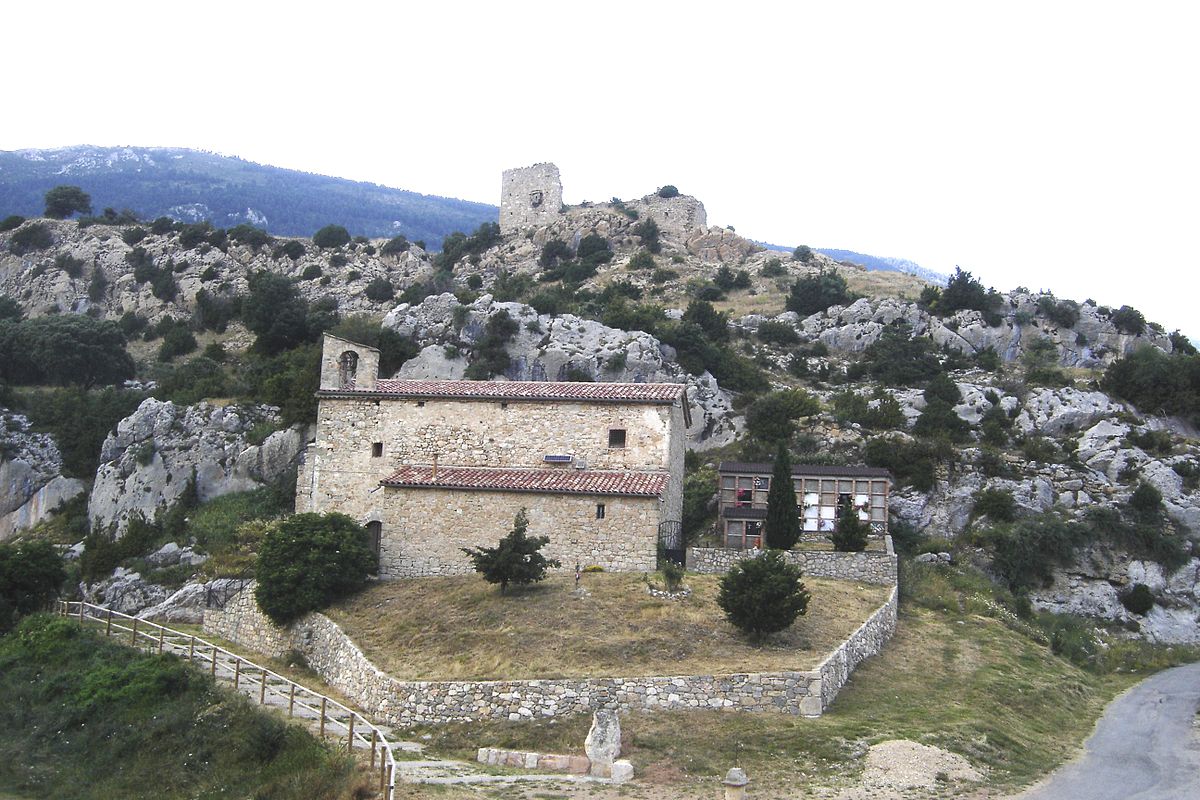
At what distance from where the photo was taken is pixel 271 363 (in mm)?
56812

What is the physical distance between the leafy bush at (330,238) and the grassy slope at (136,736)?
6344 centimetres

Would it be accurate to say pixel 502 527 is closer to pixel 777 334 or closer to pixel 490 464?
pixel 490 464

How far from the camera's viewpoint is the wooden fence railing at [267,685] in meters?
19.7

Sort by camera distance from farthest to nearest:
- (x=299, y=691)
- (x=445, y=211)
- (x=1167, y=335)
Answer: (x=445, y=211) → (x=1167, y=335) → (x=299, y=691)

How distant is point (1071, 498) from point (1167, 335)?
96.4 feet

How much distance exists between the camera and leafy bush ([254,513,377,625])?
30031 millimetres

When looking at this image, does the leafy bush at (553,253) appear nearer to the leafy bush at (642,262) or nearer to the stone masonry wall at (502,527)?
the leafy bush at (642,262)

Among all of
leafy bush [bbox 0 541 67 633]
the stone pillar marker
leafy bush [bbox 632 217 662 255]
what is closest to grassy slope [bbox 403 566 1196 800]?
the stone pillar marker

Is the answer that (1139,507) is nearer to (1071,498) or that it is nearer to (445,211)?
(1071,498)

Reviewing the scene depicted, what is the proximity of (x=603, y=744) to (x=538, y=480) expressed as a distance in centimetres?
1314

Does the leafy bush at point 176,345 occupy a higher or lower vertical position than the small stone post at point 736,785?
higher

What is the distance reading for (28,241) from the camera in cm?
8738

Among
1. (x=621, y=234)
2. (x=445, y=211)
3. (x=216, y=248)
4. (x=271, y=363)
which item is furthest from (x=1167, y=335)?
(x=445, y=211)

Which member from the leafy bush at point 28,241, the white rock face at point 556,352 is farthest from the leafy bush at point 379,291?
the leafy bush at point 28,241
